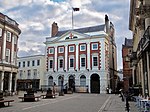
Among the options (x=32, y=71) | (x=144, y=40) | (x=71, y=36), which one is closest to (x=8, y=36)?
(x=71, y=36)

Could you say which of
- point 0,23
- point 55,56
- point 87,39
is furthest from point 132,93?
point 55,56

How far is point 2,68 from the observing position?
32.3m

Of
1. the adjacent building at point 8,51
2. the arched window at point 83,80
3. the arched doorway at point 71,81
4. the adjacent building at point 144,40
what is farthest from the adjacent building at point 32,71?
the adjacent building at point 144,40

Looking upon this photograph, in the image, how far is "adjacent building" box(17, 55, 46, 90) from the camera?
58.2 meters

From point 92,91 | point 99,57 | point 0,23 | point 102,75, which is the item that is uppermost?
point 0,23

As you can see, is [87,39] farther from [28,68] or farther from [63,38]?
[28,68]

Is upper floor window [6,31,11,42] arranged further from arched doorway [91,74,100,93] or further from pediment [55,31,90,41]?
arched doorway [91,74,100,93]

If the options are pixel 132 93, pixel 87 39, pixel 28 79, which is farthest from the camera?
pixel 28 79

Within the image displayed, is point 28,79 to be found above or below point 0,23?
below

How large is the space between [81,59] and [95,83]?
6588 millimetres

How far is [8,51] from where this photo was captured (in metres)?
35.1

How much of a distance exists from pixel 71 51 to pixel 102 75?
1014cm

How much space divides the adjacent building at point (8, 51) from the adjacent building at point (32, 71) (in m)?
20.5

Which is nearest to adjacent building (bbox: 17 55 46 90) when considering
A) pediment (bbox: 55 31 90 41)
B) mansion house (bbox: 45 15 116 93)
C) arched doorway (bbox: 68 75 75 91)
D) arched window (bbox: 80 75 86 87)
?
mansion house (bbox: 45 15 116 93)
